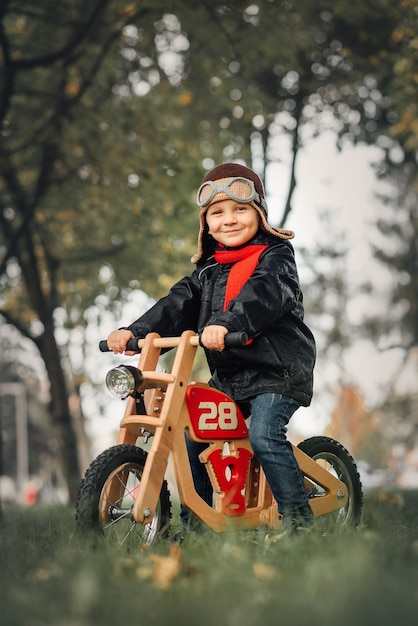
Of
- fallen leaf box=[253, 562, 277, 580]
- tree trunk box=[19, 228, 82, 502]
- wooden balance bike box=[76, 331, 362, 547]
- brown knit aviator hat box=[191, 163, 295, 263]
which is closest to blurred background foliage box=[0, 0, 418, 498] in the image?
tree trunk box=[19, 228, 82, 502]

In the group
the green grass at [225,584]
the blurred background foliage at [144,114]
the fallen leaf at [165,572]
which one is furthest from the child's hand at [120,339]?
the blurred background foliage at [144,114]

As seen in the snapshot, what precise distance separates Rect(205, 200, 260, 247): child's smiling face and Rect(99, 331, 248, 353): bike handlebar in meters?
0.63

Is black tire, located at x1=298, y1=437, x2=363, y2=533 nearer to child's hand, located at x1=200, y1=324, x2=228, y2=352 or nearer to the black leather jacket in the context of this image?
the black leather jacket

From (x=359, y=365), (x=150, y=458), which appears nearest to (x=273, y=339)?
(x=150, y=458)

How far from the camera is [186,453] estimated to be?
3742 mm

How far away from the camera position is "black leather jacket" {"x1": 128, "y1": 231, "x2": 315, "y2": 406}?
3842 mm

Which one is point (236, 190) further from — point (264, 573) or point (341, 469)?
point (264, 573)

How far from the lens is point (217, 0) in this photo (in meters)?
8.64

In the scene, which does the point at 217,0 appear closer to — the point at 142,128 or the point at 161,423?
the point at 142,128

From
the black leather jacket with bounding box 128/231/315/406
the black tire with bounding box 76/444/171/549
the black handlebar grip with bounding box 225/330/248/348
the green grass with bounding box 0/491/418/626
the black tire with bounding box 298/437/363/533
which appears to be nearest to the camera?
the green grass with bounding box 0/491/418/626

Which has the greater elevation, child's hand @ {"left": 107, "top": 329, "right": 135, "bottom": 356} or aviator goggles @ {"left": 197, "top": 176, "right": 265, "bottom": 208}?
aviator goggles @ {"left": 197, "top": 176, "right": 265, "bottom": 208}

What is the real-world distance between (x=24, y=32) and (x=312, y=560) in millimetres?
8128

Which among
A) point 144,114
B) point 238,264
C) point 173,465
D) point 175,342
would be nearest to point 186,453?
point 173,465

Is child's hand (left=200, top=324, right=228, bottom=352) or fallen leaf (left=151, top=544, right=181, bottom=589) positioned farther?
child's hand (left=200, top=324, right=228, bottom=352)
